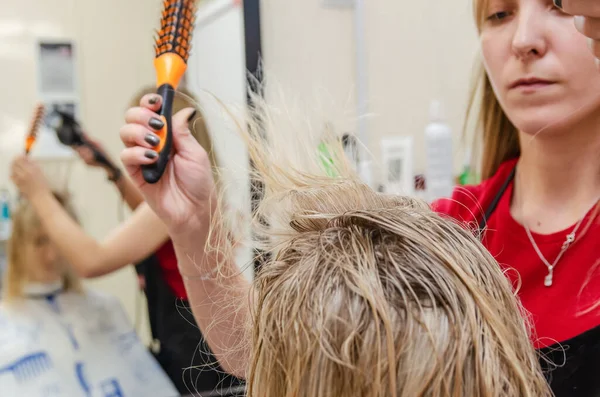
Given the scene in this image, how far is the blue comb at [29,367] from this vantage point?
0.95m

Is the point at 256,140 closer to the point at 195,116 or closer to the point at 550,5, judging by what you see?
the point at 195,116

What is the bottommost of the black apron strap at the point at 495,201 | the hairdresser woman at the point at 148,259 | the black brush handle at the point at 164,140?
the hairdresser woman at the point at 148,259

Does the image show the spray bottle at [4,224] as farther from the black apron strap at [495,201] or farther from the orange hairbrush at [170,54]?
the black apron strap at [495,201]

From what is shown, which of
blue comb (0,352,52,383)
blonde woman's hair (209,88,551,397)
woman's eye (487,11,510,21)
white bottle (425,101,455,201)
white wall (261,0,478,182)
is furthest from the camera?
white bottle (425,101,455,201)

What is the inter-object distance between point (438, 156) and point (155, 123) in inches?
33.8

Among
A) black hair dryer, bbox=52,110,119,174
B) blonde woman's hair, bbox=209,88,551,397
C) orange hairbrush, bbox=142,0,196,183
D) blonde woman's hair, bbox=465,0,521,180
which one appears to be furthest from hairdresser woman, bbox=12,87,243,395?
blonde woman's hair, bbox=465,0,521,180

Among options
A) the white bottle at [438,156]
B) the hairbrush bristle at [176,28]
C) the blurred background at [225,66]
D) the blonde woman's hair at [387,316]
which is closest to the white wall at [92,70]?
the blurred background at [225,66]

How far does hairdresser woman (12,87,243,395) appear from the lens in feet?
2.79

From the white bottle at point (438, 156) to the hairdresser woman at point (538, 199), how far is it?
52 centimetres

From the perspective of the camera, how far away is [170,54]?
2.02 ft

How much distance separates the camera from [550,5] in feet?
2.07

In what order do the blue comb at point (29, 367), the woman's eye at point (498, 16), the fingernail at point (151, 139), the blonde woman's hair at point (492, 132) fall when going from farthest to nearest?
the blue comb at point (29, 367), the blonde woman's hair at point (492, 132), the woman's eye at point (498, 16), the fingernail at point (151, 139)

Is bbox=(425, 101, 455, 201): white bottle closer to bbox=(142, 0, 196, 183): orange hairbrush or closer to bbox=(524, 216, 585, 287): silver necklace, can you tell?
bbox=(524, 216, 585, 287): silver necklace

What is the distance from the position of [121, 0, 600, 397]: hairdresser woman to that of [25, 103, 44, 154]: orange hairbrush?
54 cm
